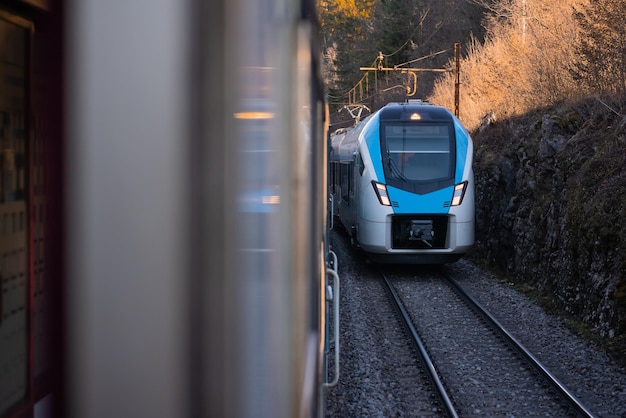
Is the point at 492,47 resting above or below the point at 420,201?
above

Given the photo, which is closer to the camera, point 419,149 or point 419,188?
point 419,188

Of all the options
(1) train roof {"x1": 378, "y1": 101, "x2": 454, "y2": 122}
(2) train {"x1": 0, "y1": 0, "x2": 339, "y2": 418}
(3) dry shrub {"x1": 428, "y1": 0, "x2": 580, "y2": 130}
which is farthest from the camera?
(3) dry shrub {"x1": 428, "y1": 0, "x2": 580, "y2": 130}

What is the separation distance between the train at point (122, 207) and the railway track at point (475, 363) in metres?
5.36

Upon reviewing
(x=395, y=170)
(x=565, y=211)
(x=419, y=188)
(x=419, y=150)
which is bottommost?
(x=565, y=211)

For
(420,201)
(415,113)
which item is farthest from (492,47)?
(420,201)

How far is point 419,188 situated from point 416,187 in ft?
0.17

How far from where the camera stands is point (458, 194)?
11844 millimetres

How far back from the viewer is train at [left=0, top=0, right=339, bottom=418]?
887 millimetres

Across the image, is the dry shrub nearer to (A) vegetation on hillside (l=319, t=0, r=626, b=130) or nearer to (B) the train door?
(A) vegetation on hillside (l=319, t=0, r=626, b=130)

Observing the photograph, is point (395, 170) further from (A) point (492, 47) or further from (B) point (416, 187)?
(A) point (492, 47)

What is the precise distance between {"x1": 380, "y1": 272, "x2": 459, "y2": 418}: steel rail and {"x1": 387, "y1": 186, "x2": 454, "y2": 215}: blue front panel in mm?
Result: 1332

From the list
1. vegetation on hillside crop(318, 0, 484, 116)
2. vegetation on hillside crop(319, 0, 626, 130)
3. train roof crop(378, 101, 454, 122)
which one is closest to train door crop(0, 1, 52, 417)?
vegetation on hillside crop(319, 0, 626, 130)

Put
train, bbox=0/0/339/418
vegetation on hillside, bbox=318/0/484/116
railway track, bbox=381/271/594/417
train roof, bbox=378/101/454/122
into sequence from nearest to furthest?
train, bbox=0/0/339/418
railway track, bbox=381/271/594/417
train roof, bbox=378/101/454/122
vegetation on hillside, bbox=318/0/484/116

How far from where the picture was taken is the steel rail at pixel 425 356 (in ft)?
20.2
